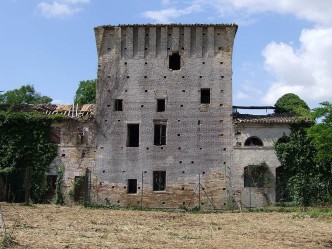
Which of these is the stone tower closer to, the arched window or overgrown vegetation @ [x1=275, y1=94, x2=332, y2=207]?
the arched window

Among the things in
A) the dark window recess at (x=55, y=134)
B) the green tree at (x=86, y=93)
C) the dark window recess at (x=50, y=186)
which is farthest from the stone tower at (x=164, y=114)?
the green tree at (x=86, y=93)

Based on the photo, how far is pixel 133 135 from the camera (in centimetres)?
3444

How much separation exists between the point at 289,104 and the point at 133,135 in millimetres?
11637

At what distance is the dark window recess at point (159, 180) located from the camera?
3344cm

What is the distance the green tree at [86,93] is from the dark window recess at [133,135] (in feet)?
98.5

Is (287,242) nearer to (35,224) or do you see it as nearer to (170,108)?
(35,224)

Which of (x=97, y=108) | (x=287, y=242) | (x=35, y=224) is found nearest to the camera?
(x=287, y=242)

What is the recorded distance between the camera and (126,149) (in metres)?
33.8

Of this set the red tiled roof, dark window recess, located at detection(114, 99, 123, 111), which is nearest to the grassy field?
the red tiled roof

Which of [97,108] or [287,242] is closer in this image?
[287,242]

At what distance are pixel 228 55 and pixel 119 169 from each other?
10421mm

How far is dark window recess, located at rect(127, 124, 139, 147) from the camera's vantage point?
112 ft

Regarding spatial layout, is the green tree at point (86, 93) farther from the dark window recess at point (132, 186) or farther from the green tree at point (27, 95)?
the dark window recess at point (132, 186)

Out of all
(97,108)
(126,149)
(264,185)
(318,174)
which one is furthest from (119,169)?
(318,174)
